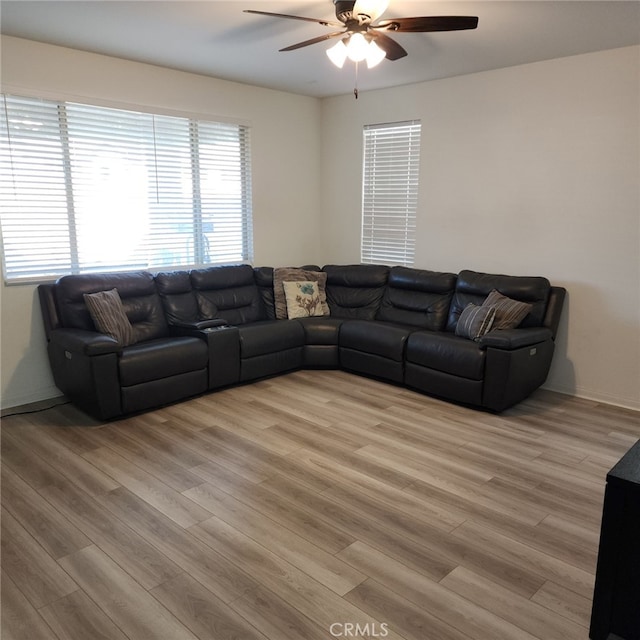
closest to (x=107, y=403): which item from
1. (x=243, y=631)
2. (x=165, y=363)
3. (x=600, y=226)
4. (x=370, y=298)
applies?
(x=165, y=363)

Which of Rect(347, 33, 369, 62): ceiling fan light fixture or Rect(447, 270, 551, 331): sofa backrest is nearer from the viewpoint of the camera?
Rect(347, 33, 369, 62): ceiling fan light fixture

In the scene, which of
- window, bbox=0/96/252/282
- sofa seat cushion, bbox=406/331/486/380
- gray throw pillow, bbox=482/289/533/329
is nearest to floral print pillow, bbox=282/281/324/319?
window, bbox=0/96/252/282

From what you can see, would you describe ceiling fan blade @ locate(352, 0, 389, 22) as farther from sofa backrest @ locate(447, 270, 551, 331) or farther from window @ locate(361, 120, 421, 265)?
window @ locate(361, 120, 421, 265)

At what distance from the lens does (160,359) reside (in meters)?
3.83

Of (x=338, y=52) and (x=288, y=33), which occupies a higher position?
(x=288, y=33)

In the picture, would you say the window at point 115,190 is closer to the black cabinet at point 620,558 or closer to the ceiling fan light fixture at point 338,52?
the ceiling fan light fixture at point 338,52

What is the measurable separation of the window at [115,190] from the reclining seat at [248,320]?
0.40 m

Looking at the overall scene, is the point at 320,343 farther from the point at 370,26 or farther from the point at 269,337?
the point at 370,26

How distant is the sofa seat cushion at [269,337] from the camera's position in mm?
4422

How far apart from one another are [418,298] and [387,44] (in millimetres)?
2462

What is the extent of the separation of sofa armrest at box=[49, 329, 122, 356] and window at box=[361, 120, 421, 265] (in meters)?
3.05

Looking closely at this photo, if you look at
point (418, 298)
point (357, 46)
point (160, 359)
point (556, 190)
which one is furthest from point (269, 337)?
point (556, 190)

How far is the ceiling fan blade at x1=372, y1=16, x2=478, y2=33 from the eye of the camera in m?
2.58

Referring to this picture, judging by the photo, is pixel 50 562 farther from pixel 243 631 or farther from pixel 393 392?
pixel 393 392
